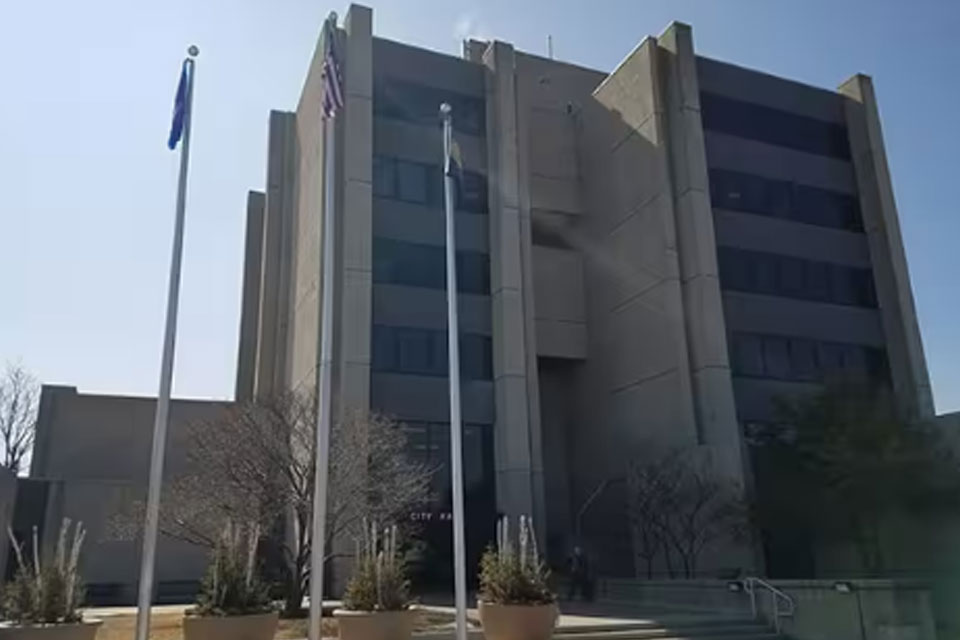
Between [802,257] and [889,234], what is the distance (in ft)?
15.5

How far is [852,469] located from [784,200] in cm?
1587

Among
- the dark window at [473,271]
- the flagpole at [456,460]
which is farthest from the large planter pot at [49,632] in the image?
the dark window at [473,271]

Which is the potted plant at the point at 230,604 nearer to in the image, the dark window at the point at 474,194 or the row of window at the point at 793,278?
the dark window at the point at 474,194

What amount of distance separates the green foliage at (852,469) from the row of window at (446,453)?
1010 centimetres

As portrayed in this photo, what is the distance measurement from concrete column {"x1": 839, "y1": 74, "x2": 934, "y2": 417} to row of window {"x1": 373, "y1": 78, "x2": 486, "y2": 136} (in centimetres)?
1806

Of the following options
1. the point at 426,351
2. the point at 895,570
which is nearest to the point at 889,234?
the point at 895,570

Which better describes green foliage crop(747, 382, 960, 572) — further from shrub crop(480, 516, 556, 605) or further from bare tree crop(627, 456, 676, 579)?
shrub crop(480, 516, 556, 605)

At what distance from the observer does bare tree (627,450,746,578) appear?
90.6 ft

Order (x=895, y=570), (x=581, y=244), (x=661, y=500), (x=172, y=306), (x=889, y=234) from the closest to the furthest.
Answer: (x=172, y=306), (x=895, y=570), (x=661, y=500), (x=889, y=234), (x=581, y=244)

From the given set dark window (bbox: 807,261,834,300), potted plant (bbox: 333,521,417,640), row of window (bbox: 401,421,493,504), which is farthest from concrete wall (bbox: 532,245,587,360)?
potted plant (bbox: 333,521,417,640)

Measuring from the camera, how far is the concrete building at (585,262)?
31.8m

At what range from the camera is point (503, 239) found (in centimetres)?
3384

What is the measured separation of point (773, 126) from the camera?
3791cm

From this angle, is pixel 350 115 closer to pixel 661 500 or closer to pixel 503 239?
pixel 503 239
